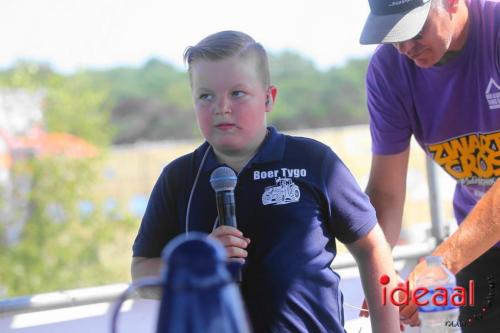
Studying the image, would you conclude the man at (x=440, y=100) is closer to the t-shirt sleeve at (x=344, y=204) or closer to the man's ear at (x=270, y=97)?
the man's ear at (x=270, y=97)

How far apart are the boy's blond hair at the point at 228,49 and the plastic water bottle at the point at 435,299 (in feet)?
2.30

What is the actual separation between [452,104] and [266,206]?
3.63ft

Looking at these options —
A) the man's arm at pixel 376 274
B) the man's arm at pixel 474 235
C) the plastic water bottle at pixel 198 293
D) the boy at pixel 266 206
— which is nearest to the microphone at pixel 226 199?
the boy at pixel 266 206

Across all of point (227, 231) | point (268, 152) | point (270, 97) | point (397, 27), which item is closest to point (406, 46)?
point (397, 27)

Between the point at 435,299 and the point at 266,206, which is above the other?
the point at 266,206

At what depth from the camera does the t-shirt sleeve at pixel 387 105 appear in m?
2.97

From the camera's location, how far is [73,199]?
12.0 m

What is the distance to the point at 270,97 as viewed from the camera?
232 cm

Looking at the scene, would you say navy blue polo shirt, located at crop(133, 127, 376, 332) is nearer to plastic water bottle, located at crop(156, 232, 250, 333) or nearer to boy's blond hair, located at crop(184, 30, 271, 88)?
boy's blond hair, located at crop(184, 30, 271, 88)

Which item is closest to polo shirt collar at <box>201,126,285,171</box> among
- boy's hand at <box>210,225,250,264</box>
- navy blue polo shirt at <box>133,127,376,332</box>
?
navy blue polo shirt at <box>133,127,376,332</box>

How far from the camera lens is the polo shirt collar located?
87.0 inches

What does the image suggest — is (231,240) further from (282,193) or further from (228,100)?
(228,100)

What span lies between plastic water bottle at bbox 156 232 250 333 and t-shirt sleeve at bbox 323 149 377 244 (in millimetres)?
1069

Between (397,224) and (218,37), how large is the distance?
3.85ft
